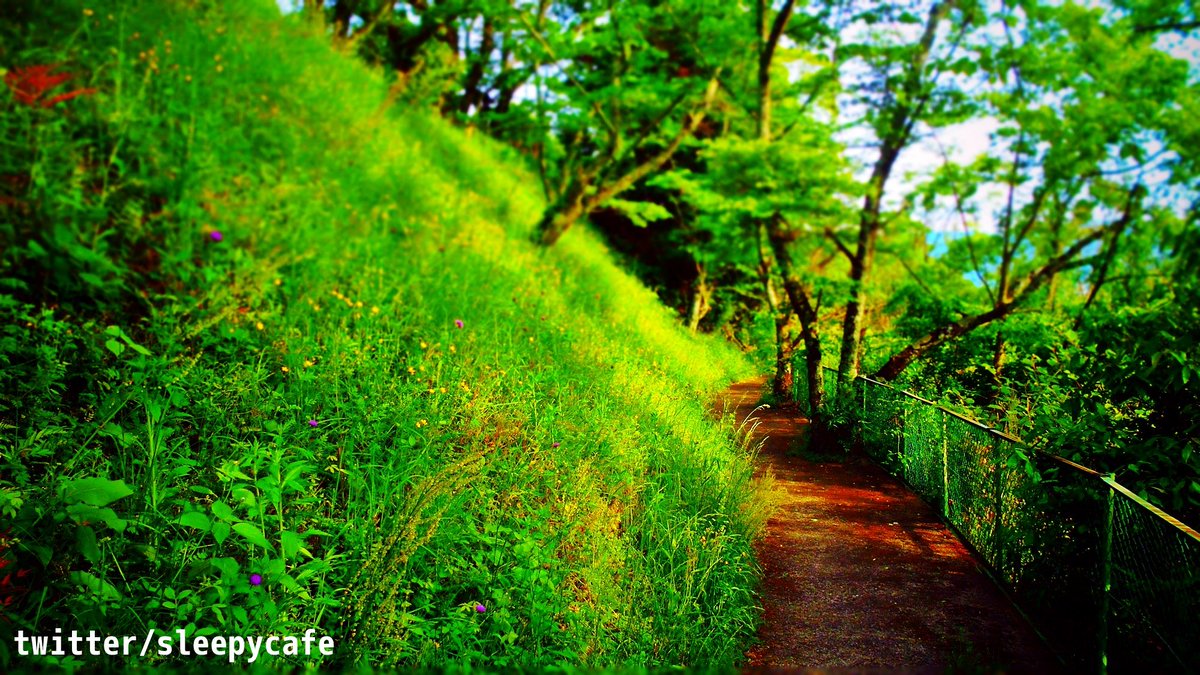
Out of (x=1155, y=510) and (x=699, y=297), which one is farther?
(x=699, y=297)

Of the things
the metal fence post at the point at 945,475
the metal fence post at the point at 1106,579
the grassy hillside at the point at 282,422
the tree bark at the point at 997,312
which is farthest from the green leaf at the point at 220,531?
the tree bark at the point at 997,312

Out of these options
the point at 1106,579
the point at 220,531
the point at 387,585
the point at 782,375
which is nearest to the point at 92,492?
the point at 220,531

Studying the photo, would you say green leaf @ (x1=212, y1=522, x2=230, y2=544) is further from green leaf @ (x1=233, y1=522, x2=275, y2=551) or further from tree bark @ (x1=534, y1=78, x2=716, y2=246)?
tree bark @ (x1=534, y1=78, x2=716, y2=246)

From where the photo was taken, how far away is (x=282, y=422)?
3.16 m

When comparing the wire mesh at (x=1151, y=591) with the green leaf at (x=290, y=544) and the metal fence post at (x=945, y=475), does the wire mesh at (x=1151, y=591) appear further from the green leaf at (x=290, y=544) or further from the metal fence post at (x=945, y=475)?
the green leaf at (x=290, y=544)

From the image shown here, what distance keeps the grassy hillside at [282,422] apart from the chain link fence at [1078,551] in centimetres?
197

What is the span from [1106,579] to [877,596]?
55.7 inches

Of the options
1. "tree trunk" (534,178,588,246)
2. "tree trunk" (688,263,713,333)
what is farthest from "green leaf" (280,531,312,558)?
"tree trunk" (688,263,713,333)

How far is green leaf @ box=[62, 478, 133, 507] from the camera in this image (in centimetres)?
197

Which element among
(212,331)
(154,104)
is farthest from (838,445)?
(154,104)

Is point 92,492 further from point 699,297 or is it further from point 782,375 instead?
point 699,297

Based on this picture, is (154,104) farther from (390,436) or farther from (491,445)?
(491,445)

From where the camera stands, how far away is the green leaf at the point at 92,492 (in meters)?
1.97

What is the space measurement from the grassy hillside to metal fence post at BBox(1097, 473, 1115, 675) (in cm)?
194
